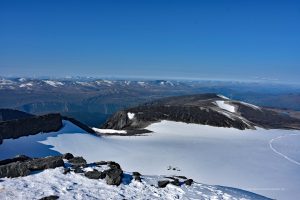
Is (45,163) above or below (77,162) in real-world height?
above

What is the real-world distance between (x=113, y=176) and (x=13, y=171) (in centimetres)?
515

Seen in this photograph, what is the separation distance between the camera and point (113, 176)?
18891 mm

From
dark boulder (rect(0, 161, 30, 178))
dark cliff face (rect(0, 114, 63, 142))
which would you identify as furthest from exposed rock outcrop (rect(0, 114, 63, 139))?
dark boulder (rect(0, 161, 30, 178))

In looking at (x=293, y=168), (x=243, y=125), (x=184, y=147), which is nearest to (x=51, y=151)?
(x=184, y=147)

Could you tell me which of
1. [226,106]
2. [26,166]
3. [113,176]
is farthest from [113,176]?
[226,106]

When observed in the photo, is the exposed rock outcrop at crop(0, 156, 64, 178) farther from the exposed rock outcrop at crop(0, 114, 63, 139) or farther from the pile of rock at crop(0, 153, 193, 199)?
the exposed rock outcrop at crop(0, 114, 63, 139)

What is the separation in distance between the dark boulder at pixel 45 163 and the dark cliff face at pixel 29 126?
21151 mm

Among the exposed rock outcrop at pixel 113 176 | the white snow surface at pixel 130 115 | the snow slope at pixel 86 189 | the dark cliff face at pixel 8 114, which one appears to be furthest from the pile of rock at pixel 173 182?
the white snow surface at pixel 130 115

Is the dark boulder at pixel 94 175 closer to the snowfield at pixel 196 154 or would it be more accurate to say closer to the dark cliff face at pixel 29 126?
the snowfield at pixel 196 154

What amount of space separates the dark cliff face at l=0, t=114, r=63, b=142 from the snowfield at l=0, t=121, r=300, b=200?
36.0 inches

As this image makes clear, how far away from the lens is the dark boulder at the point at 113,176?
18.5 meters

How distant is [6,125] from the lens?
3947 cm

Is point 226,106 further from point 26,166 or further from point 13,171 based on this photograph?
point 13,171

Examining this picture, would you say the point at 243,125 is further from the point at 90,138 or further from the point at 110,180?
the point at 110,180
